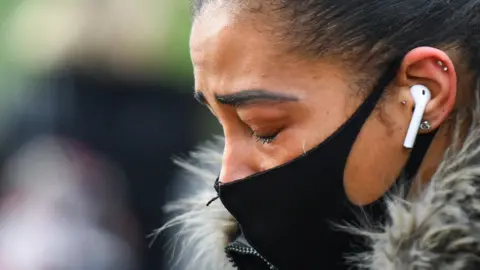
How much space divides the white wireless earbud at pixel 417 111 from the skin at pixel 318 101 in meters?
0.01

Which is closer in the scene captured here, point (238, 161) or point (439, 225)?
point (439, 225)

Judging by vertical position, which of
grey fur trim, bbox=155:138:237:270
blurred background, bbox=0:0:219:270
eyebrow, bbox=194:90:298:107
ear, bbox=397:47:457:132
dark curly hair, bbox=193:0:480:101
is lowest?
blurred background, bbox=0:0:219:270

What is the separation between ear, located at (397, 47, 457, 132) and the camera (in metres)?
1.83

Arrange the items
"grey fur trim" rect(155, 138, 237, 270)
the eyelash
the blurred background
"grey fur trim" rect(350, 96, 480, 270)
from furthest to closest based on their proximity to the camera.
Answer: the blurred background, "grey fur trim" rect(155, 138, 237, 270), the eyelash, "grey fur trim" rect(350, 96, 480, 270)

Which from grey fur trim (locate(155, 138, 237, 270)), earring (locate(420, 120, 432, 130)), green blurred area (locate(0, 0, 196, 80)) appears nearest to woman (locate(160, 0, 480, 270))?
earring (locate(420, 120, 432, 130))

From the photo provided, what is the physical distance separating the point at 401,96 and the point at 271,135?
0.28 metres

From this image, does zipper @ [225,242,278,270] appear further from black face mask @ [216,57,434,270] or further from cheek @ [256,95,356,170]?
cheek @ [256,95,356,170]

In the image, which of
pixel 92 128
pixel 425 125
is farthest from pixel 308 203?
pixel 92 128

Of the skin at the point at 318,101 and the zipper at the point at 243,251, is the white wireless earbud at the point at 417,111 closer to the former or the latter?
the skin at the point at 318,101

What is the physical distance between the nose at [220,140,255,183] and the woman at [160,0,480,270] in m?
0.02

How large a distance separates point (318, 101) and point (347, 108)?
0.06 m

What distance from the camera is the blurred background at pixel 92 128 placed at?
603cm

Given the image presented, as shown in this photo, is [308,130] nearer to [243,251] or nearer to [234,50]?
[234,50]

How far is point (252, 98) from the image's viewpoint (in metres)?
1.90
